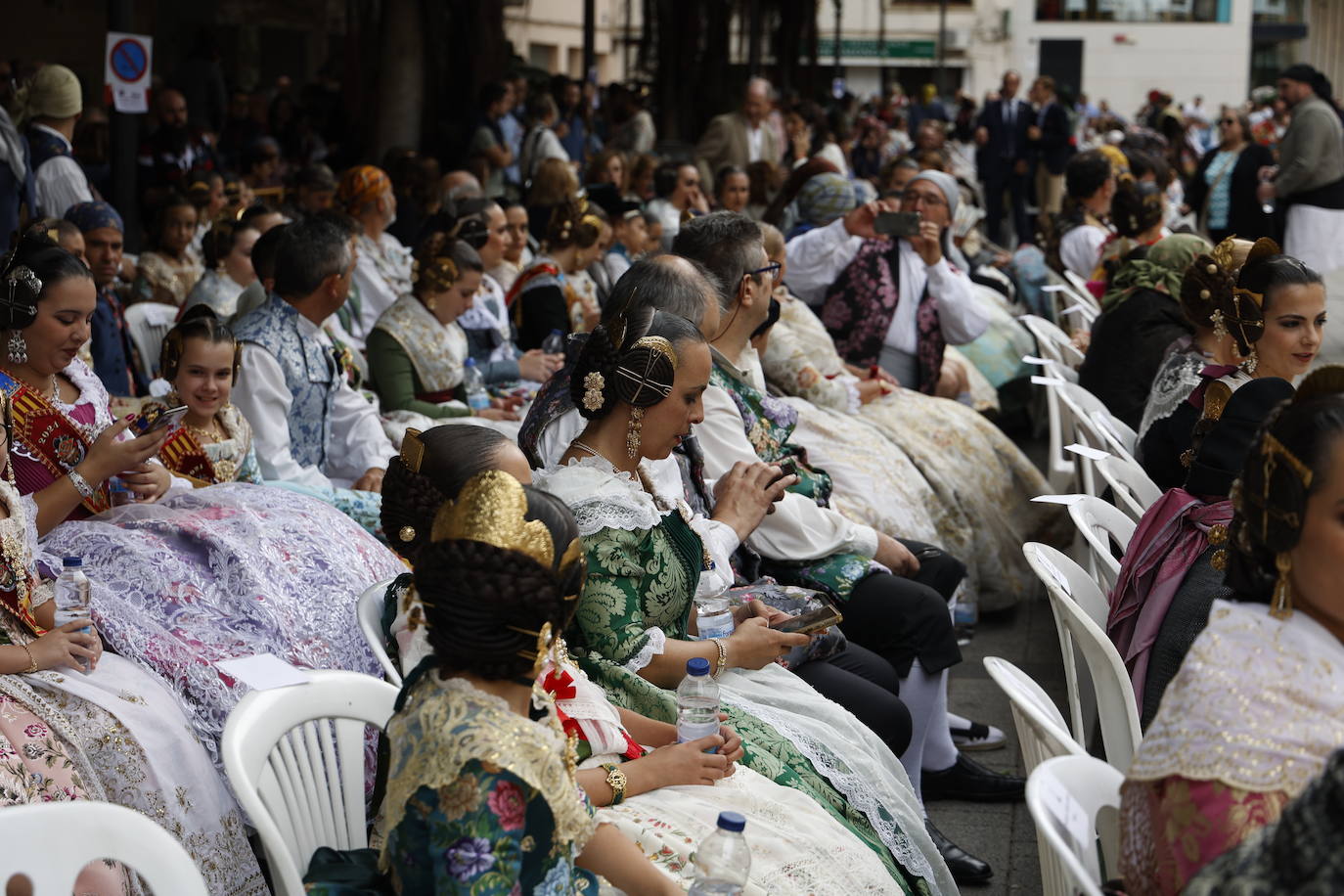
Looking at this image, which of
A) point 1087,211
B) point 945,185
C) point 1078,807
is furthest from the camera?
point 1087,211

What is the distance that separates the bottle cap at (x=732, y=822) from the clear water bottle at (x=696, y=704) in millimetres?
430

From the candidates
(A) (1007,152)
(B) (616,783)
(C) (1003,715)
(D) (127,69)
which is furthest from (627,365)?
(A) (1007,152)

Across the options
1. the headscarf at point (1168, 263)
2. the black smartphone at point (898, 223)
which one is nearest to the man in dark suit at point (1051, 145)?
the black smartphone at point (898, 223)

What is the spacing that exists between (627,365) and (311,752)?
3.24ft

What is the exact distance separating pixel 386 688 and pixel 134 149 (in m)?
5.56

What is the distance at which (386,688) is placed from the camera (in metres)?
2.61

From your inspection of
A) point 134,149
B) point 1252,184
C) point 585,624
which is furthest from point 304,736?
point 1252,184

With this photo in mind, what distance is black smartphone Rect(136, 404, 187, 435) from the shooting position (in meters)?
3.50

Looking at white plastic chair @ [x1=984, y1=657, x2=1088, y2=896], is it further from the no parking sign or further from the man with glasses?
the no parking sign

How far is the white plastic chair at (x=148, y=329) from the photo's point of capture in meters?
6.21

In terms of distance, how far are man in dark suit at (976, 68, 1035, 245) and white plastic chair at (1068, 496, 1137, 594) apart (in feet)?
42.5

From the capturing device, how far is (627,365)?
3047 millimetres

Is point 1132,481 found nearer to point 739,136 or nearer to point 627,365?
point 627,365

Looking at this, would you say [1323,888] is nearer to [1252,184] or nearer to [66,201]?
[66,201]
